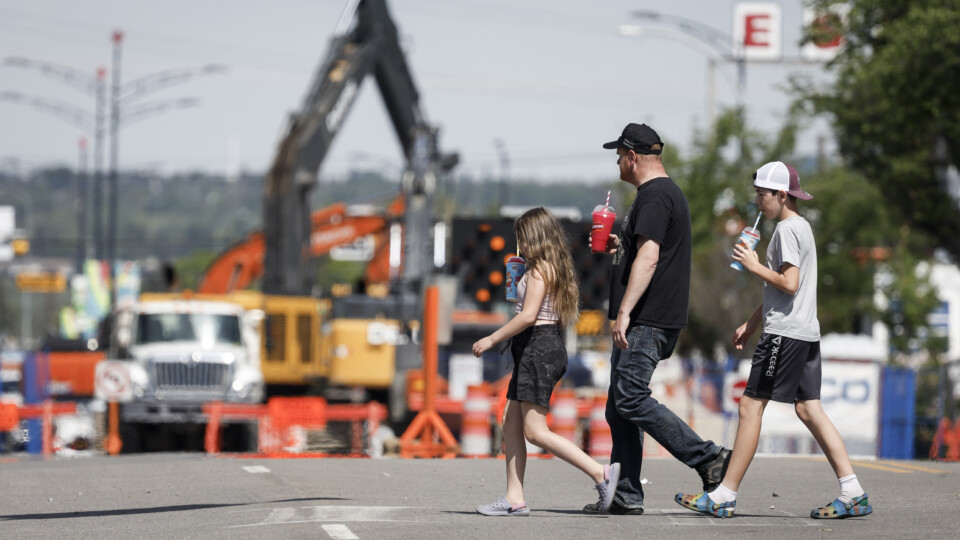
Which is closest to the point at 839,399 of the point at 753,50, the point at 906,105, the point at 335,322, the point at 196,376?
the point at 906,105

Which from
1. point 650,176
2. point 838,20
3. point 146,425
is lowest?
point 146,425

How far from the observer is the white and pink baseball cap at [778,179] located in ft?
27.0

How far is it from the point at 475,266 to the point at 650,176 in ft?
41.0

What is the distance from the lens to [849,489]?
8305mm

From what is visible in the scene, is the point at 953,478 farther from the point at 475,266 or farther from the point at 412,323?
the point at 412,323

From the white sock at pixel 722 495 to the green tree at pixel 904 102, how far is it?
56.7ft

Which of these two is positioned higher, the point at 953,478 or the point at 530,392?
the point at 530,392

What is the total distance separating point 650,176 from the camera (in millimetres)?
8141

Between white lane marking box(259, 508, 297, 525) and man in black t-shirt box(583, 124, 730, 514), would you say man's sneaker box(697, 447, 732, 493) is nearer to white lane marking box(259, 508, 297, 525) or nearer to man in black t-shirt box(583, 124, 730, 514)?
man in black t-shirt box(583, 124, 730, 514)

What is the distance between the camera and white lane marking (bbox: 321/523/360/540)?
736 centimetres

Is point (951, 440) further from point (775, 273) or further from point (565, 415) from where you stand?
point (775, 273)

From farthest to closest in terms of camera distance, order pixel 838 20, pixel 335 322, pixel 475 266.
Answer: pixel 335 322 < pixel 838 20 < pixel 475 266

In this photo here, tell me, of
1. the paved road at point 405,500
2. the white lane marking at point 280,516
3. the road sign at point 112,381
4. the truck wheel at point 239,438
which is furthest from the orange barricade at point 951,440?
the white lane marking at point 280,516

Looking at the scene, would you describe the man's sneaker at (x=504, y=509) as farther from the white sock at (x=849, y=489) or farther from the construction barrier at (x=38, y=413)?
the construction barrier at (x=38, y=413)
